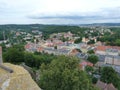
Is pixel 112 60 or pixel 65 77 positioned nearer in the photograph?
pixel 65 77

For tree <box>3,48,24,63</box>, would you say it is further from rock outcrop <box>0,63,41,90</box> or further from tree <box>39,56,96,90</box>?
rock outcrop <box>0,63,41,90</box>

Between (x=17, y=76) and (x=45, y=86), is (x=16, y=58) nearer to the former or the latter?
(x=45, y=86)

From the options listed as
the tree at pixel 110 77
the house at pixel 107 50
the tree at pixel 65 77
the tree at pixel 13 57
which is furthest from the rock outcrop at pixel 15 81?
the house at pixel 107 50

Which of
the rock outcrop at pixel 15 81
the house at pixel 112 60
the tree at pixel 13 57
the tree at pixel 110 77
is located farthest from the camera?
the house at pixel 112 60

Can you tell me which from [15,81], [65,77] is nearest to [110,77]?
[65,77]

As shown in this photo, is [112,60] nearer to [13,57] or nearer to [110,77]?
[13,57]

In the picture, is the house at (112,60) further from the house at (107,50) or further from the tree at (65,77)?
the tree at (65,77)

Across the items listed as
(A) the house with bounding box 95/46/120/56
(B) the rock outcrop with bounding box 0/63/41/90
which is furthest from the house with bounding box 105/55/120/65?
(B) the rock outcrop with bounding box 0/63/41/90

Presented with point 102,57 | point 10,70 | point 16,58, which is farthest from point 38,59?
point 10,70
